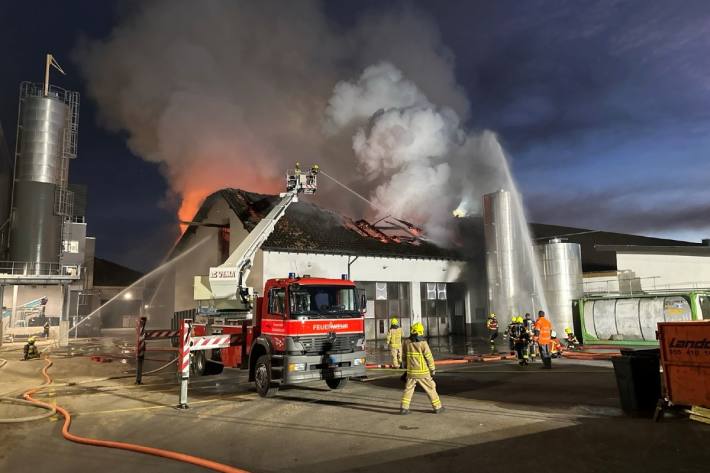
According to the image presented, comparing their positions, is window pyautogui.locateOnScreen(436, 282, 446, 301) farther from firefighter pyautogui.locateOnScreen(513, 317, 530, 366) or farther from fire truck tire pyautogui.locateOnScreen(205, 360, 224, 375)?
fire truck tire pyautogui.locateOnScreen(205, 360, 224, 375)

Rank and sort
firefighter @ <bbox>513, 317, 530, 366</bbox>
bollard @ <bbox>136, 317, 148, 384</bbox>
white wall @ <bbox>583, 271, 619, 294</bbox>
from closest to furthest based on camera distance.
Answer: bollard @ <bbox>136, 317, 148, 384</bbox> → firefighter @ <bbox>513, 317, 530, 366</bbox> → white wall @ <bbox>583, 271, 619, 294</bbox>

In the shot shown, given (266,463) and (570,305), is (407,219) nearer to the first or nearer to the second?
(570,305)

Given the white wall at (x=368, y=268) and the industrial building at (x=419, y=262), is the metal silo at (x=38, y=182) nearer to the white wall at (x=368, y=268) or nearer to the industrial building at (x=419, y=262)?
the industrial building at (x=419, y=262)

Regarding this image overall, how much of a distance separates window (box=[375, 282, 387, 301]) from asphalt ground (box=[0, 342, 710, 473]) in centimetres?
1326

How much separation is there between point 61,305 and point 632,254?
115ft

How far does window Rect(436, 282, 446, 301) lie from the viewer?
26.8 m

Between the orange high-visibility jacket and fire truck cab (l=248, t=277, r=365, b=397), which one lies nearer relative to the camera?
fire truck cab (l=248, t=277, r=365, b=397)

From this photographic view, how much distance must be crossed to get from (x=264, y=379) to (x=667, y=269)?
90.7 feet

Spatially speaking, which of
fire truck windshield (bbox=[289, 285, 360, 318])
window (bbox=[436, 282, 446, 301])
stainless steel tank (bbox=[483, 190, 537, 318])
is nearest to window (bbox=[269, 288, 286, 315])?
fire truck windshield (bbox=[289, 285, 360, 318])

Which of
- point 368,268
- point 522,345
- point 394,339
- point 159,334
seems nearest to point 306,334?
point 394,339

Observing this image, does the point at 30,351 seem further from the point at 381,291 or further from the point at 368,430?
the point at 368,430

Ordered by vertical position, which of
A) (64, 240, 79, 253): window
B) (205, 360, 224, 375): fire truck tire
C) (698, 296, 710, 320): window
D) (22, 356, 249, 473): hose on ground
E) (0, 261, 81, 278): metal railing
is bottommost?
(22, 356, 249, 473): hose on ground

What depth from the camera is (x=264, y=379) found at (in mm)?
Result: 9820

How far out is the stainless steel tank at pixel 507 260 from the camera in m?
22.0
